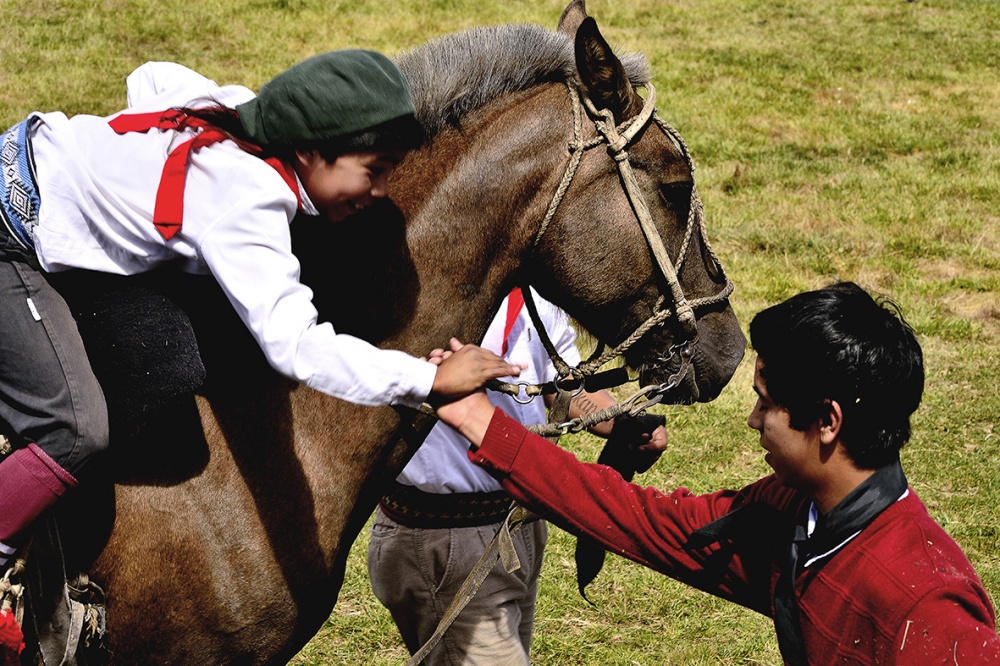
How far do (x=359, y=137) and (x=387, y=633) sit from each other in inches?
118

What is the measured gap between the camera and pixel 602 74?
2814 millimetres

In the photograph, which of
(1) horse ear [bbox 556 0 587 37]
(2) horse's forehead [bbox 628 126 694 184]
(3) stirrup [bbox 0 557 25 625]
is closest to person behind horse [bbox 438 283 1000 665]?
(2) horse's forehead [bbox 628 126 694 184]

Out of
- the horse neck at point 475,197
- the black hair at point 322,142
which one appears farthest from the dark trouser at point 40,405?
the horse neck at point 475,197

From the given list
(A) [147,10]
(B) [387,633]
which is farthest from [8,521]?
(A) [147,10]

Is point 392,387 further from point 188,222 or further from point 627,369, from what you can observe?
point 627,369

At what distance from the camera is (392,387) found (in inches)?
89.8

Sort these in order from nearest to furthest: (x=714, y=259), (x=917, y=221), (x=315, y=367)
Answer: (x=315, y=367), (x=714, y=259), (x=917, y=221)

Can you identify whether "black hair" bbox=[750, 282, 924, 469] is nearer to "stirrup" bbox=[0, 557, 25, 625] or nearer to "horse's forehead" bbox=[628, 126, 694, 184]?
"horse's forehead" bbox=[628, 126, 694, 184]

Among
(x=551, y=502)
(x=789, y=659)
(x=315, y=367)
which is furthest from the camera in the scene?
(x=551, y=502)

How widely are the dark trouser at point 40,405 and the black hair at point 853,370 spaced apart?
5.17 feet

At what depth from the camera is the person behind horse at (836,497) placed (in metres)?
2.14

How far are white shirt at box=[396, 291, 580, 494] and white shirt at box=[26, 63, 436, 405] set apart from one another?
43.8 inches

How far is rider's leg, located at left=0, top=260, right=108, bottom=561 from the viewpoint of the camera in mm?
2334

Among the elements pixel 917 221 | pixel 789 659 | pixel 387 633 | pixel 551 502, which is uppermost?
pixel 551 502
